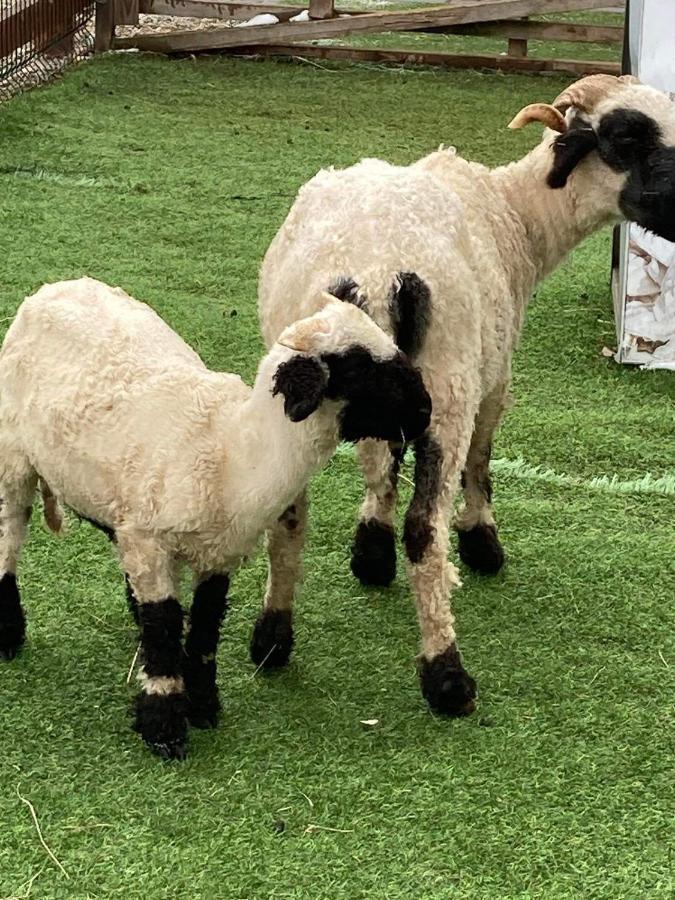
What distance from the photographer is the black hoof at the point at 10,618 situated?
13.4ft

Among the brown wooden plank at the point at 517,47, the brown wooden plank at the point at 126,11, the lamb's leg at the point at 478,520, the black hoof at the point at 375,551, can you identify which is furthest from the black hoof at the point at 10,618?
the brown wooden plank at the point at 517,47

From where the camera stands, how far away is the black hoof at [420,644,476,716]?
3922 mm

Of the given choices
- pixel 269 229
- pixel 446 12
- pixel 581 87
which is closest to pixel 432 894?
pixel 581 87

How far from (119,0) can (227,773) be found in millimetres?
11170

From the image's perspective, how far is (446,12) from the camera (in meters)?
13.2

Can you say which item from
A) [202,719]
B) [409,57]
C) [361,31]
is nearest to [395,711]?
[202,719]

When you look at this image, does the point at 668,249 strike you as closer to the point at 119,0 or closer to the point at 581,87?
the point at 581,87

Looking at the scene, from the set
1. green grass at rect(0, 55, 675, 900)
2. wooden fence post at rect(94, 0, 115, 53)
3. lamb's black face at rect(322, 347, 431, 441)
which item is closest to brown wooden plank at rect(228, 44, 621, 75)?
wooden fence post at rect(94, 0, 115, 53)

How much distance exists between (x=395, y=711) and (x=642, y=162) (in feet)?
6.43

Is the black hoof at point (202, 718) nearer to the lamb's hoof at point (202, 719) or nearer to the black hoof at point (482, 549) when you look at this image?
the lamb's hoof at point (202, 719)

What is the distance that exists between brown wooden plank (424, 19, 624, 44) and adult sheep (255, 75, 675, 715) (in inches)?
369

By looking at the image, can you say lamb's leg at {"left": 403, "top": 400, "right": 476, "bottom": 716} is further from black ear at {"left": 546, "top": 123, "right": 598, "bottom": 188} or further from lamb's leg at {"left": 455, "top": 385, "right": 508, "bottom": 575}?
Answer: black ear at {"left": 546, "top": 123, "right": 598, "bottom": 188}

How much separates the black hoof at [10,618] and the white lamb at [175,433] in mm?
335

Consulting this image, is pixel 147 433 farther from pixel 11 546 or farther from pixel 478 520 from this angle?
pixel 478 520
